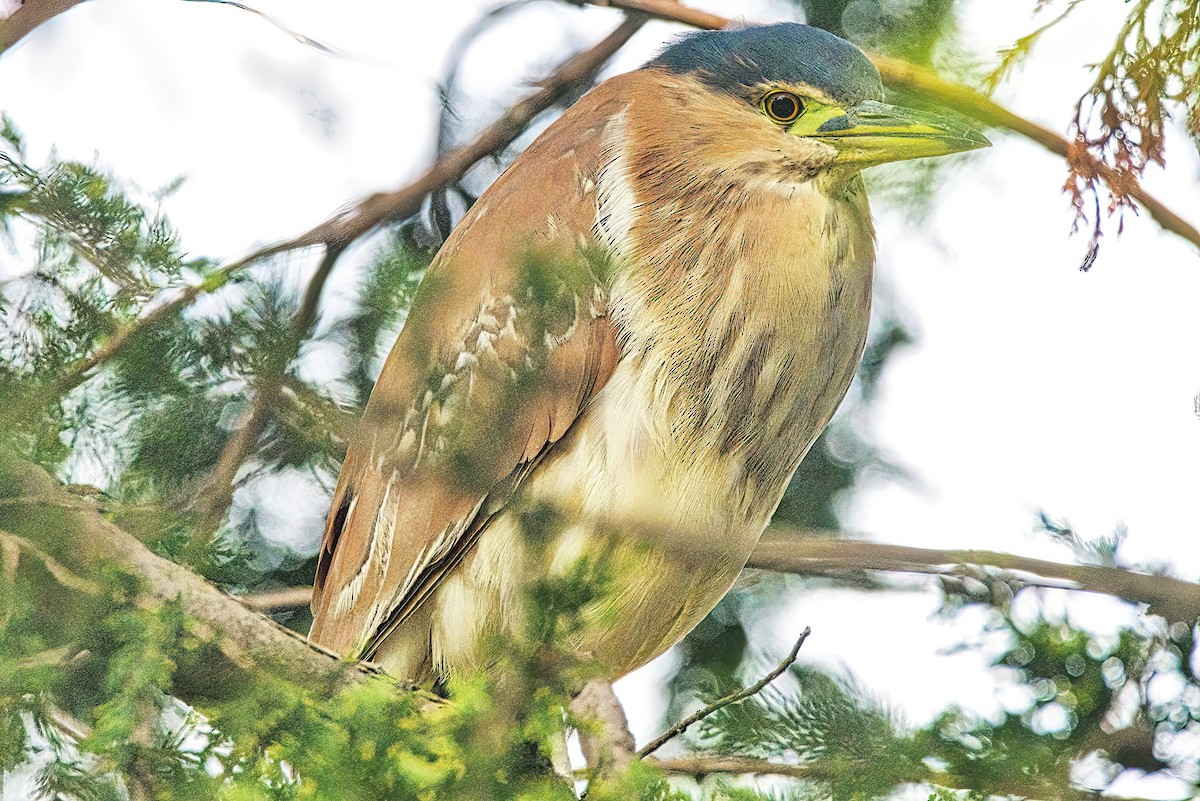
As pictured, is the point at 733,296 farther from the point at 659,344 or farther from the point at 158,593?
the point at 158,593

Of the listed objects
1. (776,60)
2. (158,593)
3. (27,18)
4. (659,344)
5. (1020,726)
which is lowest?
(1020,726)

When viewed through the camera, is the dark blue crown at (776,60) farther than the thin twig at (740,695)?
Yes

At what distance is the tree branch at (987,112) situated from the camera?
1.81 metres

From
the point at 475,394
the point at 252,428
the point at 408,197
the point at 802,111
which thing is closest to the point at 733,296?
the point at 802,111

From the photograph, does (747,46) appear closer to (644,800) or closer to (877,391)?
(877,391)

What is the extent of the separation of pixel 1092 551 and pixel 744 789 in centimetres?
63

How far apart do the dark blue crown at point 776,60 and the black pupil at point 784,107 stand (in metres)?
0.03

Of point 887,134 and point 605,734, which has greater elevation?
point 887,134

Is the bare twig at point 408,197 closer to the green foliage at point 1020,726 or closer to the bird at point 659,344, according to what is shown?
the bird at point 659,344

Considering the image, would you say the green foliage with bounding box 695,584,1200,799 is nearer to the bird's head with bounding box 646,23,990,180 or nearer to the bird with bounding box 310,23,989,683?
the bird with bounding box 310,23,989,683

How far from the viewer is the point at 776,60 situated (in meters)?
2.10

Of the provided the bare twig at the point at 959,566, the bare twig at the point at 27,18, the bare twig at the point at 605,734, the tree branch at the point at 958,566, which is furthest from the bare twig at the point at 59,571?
the bare twig at the point at 27,18

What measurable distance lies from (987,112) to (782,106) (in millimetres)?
384

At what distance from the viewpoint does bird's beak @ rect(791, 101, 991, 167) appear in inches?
75.4
